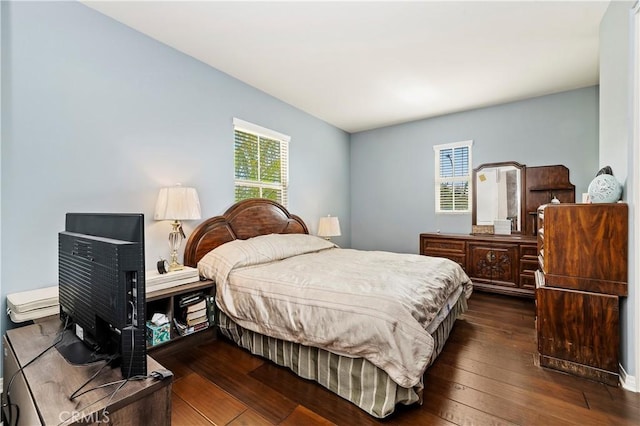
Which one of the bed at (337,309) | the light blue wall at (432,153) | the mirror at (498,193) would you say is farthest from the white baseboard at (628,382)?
the light blue wall at (432,153)

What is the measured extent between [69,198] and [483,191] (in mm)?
4725

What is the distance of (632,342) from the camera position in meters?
1.71

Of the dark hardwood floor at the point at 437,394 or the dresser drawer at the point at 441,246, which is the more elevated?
the dresser drawer at the point at 441,246

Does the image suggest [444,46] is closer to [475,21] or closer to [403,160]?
[475,21]

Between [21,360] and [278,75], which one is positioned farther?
[278,75]

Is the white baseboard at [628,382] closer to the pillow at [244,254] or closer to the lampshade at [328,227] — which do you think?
→ the pillow at [244,254]

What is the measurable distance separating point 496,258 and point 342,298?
9.42 feet

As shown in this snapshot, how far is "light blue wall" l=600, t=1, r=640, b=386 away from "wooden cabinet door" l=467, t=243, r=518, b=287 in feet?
5.19

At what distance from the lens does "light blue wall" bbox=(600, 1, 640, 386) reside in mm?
1729

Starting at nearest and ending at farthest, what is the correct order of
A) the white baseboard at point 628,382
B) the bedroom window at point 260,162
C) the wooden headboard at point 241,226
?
the white baseboard at point 628,382 → the wooden headboard at point 241,226 → the bedroom window at point 260,162

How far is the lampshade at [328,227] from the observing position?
4234 millimetres

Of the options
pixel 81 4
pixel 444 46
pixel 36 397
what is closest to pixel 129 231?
pixel 36 397

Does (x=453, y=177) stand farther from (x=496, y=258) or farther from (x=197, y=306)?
(x=197, y=306)

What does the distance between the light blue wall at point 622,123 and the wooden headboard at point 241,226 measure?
3132 mm
